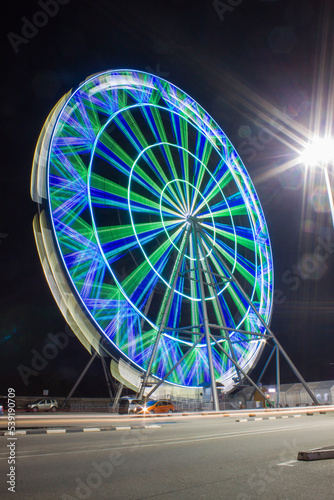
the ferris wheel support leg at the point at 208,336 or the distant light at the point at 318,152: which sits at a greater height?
the distant light at the point at 318,152

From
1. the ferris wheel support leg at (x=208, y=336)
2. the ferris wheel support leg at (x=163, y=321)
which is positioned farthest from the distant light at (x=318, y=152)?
the ferris wheel support leg at (x=208, y=336)

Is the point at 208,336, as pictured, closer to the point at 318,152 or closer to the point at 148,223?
the point at 148,223

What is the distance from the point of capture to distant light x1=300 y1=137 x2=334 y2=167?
1116 centimetres

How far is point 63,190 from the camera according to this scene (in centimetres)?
1555

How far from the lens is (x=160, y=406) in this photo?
2325 cm

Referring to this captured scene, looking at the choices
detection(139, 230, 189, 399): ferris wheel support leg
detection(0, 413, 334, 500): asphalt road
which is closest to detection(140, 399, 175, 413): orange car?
detection(139, 230, 189, 399): ferris wheel support leg

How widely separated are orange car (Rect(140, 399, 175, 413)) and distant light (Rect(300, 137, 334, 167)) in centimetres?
1525

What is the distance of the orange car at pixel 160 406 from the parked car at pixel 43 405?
871 centimetres

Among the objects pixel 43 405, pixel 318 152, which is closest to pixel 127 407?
pixel 43 405

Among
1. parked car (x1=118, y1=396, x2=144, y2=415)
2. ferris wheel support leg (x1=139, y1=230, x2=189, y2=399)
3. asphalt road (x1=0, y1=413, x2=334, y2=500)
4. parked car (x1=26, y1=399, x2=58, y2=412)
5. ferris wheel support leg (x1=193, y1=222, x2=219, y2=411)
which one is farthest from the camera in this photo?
parked car (x1=26, y1=399, x2=58, y2=412)

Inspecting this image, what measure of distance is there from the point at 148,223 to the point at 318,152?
393 inches

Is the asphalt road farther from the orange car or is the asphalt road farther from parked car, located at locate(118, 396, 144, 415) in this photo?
the orange car

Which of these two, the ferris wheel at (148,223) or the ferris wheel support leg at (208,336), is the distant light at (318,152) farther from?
the ferris wheel support leg at (208,336)

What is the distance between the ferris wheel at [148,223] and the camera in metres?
15.5
